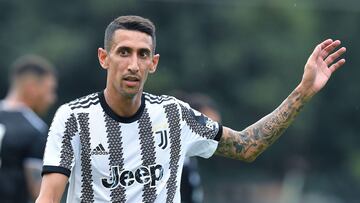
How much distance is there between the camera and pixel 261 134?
6.94 meters

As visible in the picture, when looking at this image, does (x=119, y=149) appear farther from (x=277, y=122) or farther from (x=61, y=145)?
(x=277, y=122)

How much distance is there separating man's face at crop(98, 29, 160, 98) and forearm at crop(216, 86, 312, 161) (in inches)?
27.8

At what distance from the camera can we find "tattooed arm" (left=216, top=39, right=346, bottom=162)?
22.3ft

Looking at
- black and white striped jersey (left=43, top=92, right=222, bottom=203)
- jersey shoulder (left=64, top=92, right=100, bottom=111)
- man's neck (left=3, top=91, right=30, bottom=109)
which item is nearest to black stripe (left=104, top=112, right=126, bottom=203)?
black and white striped jersey (left=43, top=92, right=222, bottom=203)

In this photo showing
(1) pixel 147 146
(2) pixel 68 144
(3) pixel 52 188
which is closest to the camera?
(3) pixel 52 188

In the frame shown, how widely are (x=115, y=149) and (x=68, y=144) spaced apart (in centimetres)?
29

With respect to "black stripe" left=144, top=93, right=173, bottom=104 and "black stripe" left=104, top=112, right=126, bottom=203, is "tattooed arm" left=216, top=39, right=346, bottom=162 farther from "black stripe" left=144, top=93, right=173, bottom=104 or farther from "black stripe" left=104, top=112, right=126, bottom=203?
"black stripe" left=104, top=112, right=126, bottom=203

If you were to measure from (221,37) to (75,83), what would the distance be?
3.91m

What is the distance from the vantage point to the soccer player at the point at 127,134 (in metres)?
6.37

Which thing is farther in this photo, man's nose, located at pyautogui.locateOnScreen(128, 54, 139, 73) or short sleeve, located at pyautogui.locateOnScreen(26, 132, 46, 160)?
short sleeve, located at pyautogui.locateOnScreen(26, 132, 46, 160)

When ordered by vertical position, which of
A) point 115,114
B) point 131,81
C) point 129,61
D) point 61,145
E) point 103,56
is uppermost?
point 103,56

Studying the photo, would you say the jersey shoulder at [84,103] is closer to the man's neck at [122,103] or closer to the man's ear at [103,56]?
the man's neck at [122,103]

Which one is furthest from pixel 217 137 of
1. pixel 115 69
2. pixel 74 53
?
pixel 74 53

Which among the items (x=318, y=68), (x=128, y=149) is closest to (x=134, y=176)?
(x=128, y=149)
